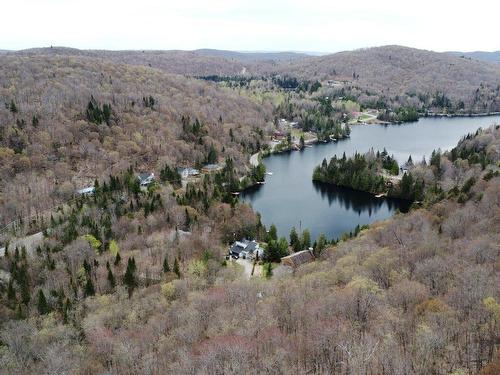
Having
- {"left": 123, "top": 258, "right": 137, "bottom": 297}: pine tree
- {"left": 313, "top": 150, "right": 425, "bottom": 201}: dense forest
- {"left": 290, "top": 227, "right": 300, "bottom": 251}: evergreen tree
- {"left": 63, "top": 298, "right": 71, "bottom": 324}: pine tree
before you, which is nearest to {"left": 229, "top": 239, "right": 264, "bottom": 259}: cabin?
{"left": 290, "top": 227, "right": 300, "bottom": 251}: evergreen tree

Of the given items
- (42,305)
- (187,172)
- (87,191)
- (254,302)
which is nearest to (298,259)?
(254,302)

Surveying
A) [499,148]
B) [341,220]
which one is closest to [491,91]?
[499,148]

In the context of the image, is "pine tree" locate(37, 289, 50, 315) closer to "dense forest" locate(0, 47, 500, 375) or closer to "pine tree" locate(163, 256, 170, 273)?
"dense forest" locate(0, 47, 500, 375)

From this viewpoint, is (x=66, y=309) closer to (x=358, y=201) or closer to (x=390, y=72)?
(x=358, y=201)

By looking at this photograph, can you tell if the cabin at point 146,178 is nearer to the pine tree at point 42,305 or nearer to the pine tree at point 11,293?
the pine tree at point 11,293

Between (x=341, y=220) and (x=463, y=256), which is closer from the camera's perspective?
(x=463, y=256)

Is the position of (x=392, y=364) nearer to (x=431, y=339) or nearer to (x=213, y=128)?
(x=431, y=339)
